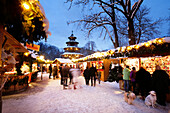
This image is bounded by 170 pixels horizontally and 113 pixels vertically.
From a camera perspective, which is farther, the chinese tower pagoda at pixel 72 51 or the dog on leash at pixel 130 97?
the chinese tower pagoda at pixel 72 51

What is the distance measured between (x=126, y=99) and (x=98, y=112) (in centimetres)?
181

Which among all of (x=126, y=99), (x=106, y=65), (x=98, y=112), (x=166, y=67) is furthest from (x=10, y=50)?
(x=106, y=65)

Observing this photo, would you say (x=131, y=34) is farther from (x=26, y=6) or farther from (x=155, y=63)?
(x=26, y=6)

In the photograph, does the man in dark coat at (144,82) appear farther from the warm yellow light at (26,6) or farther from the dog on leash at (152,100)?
the warm yellow light at (26,6)

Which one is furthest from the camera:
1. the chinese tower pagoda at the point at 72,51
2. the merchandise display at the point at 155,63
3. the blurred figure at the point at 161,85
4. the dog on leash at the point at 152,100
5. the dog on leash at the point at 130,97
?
the chinese tower pagoda at the point at 72,51

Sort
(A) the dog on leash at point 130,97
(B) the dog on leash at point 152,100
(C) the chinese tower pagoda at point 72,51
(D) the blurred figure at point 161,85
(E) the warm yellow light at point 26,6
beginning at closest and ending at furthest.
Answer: (E) the warm yellow light at point 26,6, (B) the dog on leash at point 152,100, (A) the dog on leash at point 130,97, (D) the blurred figure at point 161,85, (C) the chinese tower pagoda at point 72,51

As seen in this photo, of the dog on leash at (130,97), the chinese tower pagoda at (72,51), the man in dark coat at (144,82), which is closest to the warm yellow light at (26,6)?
the dog on leash at (130,97)

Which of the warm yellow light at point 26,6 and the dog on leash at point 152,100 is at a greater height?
the warm yellow light at point 26,6

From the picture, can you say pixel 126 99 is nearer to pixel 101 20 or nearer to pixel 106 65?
pixel 106 65

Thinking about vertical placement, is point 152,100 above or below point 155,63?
below

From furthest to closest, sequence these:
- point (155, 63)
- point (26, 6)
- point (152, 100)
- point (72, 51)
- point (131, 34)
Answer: point (72, 51) → point (131, 34) → point (155, 63) → point (152, 100) → point (26, 6)

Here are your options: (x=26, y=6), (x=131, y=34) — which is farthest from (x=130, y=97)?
(x=131, y=34)

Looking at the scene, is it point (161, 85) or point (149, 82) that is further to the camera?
point (149, 82)

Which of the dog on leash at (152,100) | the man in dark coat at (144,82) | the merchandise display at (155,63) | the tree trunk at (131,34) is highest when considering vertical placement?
the tree trunk at (131,34)
